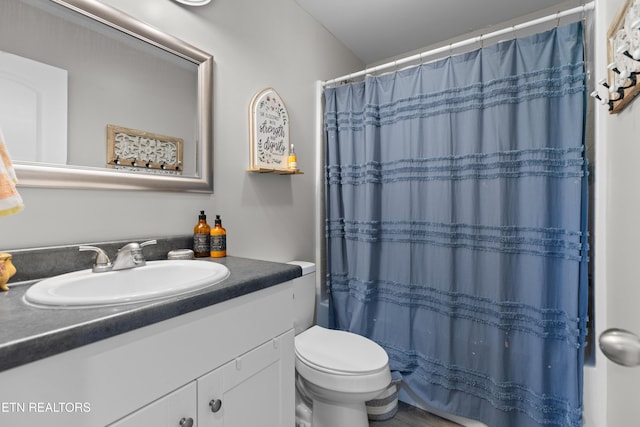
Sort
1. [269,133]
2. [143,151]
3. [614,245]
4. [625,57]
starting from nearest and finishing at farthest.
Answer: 1. [625,57]
2. [614,245]
3. [143,151]
4. [269,133]

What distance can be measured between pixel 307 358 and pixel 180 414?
0.75 m

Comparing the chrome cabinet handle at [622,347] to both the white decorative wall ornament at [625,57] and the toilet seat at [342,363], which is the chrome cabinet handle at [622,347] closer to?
the white decorative wall ornament at [625,57]

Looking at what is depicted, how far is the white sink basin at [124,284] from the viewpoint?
0.66 m

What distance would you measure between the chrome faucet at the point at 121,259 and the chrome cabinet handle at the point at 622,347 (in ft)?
3.99

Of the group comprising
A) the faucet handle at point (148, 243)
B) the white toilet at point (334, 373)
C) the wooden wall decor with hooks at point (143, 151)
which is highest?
the wooden wall decor with hooks at point (143, 151)

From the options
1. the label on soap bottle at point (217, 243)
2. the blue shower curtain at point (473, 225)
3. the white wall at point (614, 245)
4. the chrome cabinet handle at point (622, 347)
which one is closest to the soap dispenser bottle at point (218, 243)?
the label on soap bottle at point (217, 243)

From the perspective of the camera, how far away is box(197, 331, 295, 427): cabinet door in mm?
793

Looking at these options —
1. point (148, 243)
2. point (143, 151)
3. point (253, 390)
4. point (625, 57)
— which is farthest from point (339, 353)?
point (625, 57)

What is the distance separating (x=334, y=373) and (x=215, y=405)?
0.62 meters

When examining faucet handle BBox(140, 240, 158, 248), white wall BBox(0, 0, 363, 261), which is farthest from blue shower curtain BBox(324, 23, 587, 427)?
faucet handle BBox(140, 240, 158, 248)

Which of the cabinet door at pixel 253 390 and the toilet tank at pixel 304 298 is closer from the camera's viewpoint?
the cabinet door at pixel 253 390

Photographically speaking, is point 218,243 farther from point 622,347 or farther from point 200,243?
point 622,347

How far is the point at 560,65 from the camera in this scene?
132 centimetres

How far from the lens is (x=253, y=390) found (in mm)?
919
